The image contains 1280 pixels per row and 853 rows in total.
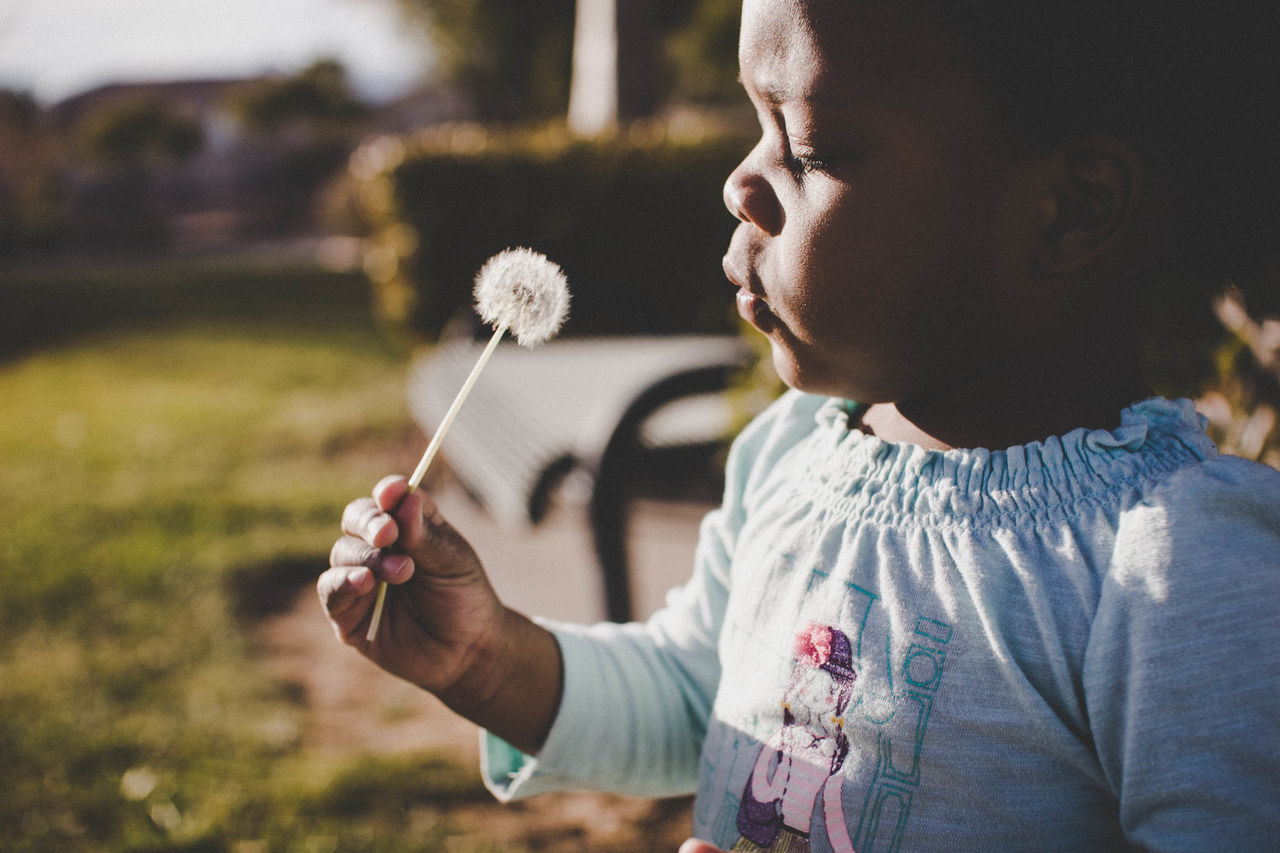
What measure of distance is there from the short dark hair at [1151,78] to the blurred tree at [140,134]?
10.4m

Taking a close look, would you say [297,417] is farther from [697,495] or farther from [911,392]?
[911,392]

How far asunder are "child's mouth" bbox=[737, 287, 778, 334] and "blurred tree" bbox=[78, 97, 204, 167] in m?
10.2

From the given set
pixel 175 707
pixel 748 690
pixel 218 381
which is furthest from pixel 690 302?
pixel 748 690

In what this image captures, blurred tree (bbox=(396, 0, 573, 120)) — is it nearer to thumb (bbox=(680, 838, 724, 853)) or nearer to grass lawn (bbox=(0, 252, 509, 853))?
grass lawn (bbox=(0, 252, 509, 853))

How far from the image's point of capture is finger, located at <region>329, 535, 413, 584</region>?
3.81 feet

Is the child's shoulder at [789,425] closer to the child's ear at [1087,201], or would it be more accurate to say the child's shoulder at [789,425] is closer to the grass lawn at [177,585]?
the child's ear at [1087,201]

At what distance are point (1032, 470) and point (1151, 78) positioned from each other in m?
0.40

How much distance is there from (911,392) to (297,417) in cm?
730

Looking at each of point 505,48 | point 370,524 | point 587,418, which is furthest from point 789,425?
point 505,48

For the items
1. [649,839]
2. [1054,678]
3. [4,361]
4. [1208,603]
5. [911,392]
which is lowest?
[4,361]

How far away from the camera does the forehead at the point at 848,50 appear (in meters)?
0.94

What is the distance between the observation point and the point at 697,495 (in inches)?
214

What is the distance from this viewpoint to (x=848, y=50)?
957 mm

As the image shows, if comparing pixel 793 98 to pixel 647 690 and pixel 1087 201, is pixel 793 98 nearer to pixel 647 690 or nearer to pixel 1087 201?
pixel 1087 201
